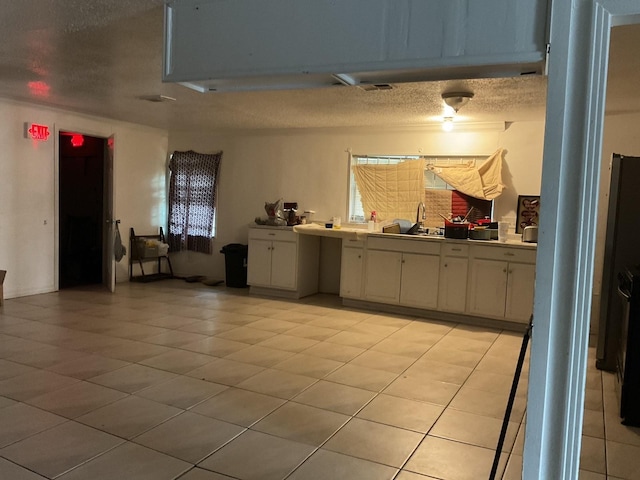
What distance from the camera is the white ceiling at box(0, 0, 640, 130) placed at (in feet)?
9.99

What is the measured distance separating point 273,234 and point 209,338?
2337 millimetres

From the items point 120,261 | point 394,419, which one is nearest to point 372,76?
point 394,419

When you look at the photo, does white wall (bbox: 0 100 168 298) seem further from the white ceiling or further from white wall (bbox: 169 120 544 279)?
white wall (bbox: 169 120 544 279)

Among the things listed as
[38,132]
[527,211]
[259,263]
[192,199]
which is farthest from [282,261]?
[38,132]

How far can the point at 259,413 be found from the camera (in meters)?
3.14

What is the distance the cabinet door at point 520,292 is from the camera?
5266 mm

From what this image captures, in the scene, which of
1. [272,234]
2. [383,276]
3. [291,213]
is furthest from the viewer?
[291,213]

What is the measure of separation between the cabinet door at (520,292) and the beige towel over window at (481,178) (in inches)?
39.9

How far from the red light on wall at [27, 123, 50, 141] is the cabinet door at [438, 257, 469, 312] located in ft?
16.4

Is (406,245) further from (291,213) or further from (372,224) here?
(291,213)

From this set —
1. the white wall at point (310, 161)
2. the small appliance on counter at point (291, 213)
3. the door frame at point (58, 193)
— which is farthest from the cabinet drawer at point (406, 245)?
the door frame at point (58, 193)

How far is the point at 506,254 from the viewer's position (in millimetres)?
5359

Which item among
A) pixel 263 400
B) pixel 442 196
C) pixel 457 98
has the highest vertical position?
pixel 457 98

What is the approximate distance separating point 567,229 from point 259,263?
17.6ft
